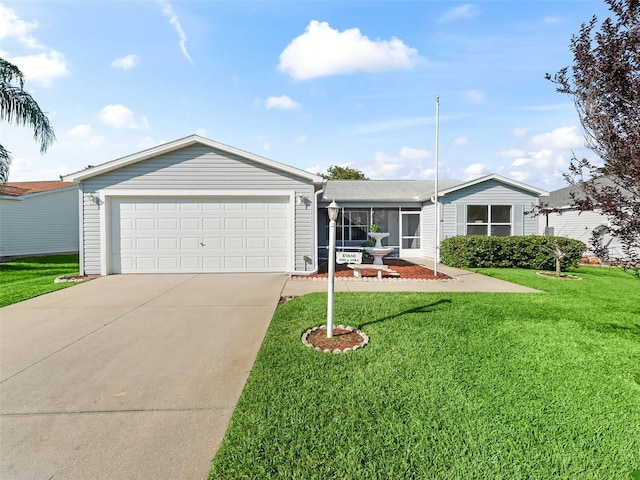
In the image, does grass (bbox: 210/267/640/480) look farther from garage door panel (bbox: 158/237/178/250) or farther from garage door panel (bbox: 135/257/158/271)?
garage door panel (bbox: 135/257/158/271)

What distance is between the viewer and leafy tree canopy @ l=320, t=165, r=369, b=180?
135 feet

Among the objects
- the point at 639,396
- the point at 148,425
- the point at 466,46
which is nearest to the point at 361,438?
the point at 148,425

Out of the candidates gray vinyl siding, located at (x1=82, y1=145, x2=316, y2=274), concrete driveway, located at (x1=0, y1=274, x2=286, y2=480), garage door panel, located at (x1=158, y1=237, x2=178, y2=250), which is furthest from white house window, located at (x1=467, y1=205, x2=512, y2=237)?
garage door panel, located at (x1=158, y1=237, x2=178, y2=250)

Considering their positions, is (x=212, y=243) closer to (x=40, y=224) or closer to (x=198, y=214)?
(x=198, y=214)

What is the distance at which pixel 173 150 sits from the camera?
9703 millimetres

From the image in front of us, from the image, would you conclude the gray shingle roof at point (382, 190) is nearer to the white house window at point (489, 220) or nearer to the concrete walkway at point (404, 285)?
the white house window at point (489, 220)

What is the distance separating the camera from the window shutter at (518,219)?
44.8 feet

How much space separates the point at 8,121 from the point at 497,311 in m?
16.1

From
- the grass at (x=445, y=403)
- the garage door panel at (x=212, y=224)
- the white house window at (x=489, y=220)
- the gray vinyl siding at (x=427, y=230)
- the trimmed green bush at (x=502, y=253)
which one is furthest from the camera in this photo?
the gray vinyl siding at (x=427, y=230)

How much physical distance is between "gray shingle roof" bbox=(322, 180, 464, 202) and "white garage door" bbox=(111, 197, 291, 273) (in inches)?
205

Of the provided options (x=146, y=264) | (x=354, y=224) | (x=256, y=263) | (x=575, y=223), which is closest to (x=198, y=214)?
(x=146, y=264)

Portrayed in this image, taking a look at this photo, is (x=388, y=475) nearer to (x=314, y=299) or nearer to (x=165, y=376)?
(x=165, y=376)

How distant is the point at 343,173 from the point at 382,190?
25083 mm

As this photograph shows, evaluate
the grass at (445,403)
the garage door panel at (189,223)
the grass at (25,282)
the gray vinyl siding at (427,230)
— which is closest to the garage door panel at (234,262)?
the garage door panel at (189,223)
